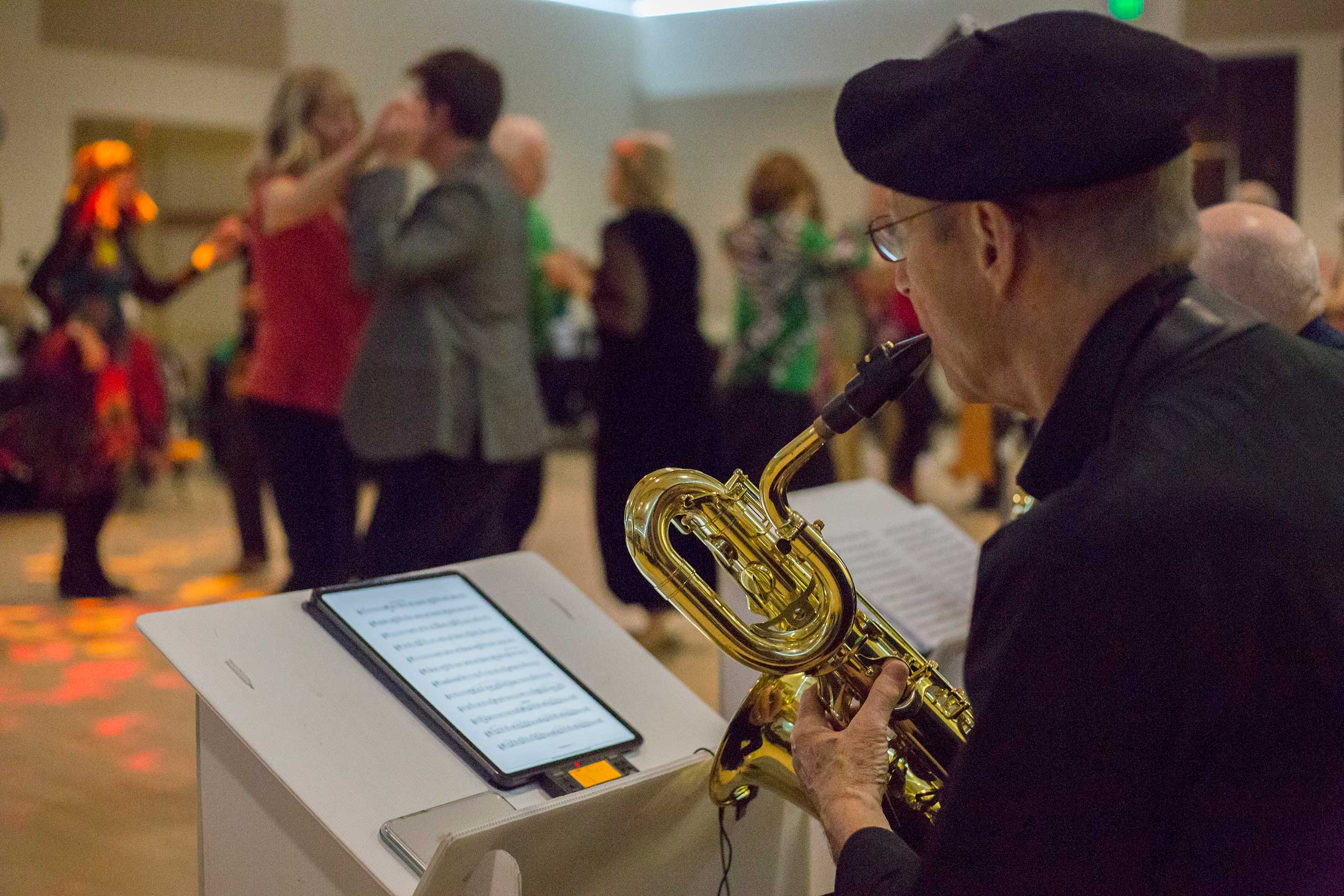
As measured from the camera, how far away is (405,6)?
8.25 m

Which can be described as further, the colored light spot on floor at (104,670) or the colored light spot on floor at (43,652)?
the colored light spot on floor at (43,652)

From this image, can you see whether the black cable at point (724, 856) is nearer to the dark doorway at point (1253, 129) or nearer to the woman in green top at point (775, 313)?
the woman in green top at point (775, 313)

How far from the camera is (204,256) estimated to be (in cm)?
354

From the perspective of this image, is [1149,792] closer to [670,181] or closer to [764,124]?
[670,181]

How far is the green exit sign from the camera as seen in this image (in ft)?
11.8

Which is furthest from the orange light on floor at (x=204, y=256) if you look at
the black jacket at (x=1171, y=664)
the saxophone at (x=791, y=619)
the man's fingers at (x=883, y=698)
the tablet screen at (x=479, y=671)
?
the black jacket at (x=1171, y=664)

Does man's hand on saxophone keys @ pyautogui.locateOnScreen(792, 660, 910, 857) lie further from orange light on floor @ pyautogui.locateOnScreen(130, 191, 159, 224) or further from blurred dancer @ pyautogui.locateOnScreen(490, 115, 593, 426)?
orange light on floor @ pyautogui.locateOnScreen(130, 191, 159, 224)

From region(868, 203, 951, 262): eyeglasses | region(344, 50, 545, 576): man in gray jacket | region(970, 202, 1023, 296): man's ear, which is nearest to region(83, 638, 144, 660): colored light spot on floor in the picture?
region(344, 50, 545, 576): man in gray jacket

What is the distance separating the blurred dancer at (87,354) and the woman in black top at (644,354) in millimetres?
1548

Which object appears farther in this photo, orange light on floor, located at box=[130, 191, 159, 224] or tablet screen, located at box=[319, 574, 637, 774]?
orange light on floor, located at box=[130, 191, 159, 224]

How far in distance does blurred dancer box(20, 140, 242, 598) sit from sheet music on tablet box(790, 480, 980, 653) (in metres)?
2.89

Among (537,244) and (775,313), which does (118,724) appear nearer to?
(537,244)

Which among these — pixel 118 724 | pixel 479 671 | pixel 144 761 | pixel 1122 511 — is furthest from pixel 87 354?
pixel 1122 511

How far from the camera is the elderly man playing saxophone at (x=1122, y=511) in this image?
0.81 m
